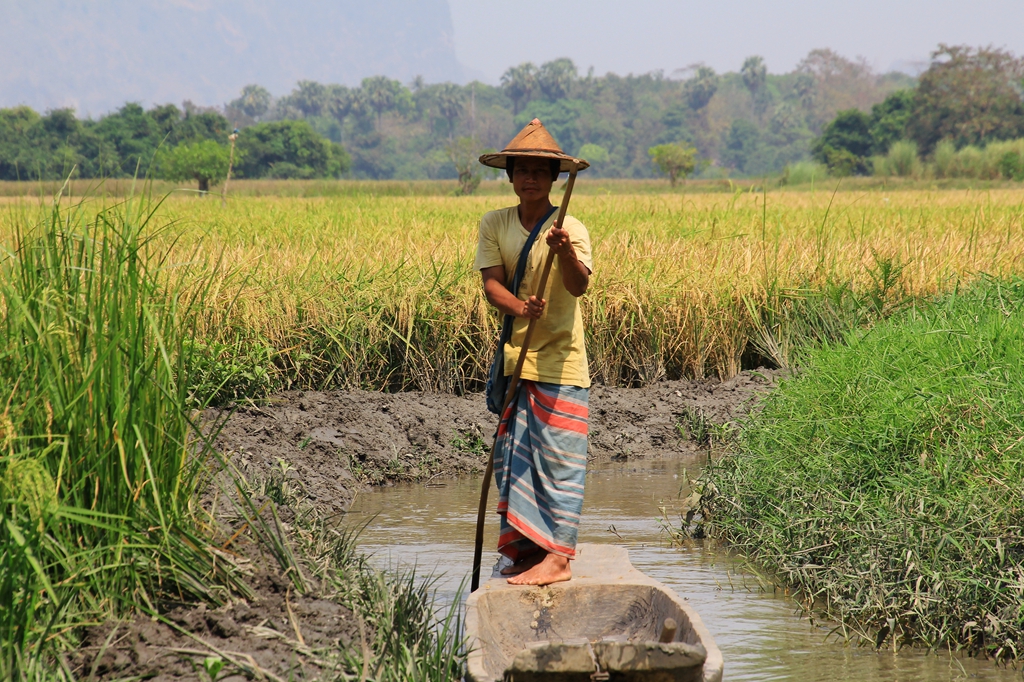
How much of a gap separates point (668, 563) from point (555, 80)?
368ft

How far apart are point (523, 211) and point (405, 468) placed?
286 cm

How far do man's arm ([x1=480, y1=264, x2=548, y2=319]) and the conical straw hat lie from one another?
37cm

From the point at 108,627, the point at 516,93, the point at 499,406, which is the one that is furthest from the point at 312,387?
the point at 516,93

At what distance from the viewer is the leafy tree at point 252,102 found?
113188mm

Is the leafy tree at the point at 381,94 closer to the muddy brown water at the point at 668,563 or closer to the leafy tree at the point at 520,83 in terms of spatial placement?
the leafy tree at the point at 520,83

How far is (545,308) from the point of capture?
3430mm

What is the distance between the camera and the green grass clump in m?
3.34

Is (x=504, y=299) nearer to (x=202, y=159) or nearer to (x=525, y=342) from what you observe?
(x=525, y=342)

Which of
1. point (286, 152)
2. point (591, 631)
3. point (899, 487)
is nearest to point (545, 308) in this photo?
point (591, 631)

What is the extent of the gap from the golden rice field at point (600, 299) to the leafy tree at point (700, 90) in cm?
10125

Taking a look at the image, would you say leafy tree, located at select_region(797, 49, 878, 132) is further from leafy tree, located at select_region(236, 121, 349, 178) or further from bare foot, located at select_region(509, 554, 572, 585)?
bare foot, located at select_region(509, 554, 572, 585)

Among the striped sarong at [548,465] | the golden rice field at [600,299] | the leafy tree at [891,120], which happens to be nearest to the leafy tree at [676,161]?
the leafy tree at [891,120]

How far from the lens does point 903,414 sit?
3.96 meters

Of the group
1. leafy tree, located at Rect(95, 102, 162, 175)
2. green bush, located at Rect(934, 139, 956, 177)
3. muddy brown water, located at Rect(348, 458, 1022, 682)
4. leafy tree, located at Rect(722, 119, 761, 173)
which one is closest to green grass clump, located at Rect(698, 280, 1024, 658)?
muddy brown water, located at Rect(348, 458, 1022, 682)
